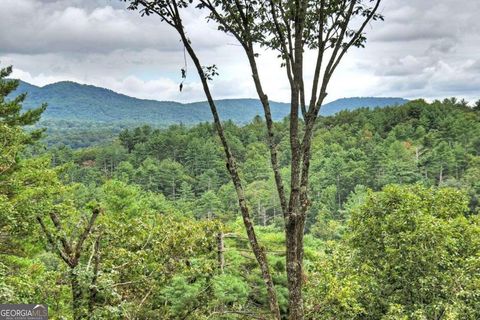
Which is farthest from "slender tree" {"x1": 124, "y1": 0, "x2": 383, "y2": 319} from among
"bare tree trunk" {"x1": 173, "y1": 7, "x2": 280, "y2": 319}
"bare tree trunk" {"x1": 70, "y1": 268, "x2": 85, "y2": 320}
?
"bare tree trunk" {"x1": 70, "y1": 268, "x2": 85, "y2": 320}

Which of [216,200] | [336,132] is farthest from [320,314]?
[336,132]

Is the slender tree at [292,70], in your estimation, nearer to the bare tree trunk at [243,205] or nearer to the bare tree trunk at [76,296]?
the bare tree trunk at [243,205]

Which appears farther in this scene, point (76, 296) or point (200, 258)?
point (200, 258)

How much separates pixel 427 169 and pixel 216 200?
108 feet

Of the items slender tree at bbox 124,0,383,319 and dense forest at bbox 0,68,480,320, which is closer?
slender tree at bbox 124,0,383,319

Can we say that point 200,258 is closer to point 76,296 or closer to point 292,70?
point 76,296

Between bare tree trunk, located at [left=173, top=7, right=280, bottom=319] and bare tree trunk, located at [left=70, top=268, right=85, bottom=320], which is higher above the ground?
bare tree trunk, located at [left=173, top=7, right=280, bottom=319]

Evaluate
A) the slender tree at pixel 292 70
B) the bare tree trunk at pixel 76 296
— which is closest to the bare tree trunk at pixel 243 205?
the slender tree at pixel 292 70

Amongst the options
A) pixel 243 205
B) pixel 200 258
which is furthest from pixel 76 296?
pixel 243 205

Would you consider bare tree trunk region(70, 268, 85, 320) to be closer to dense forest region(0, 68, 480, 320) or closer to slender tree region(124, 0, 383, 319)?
dense forest region(0, 68, 480, 320)

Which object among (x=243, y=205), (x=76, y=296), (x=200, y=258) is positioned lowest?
(x=200, y=258)

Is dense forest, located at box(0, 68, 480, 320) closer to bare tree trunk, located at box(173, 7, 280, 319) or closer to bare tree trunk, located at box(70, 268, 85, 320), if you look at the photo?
bare tree trunk, located at box(70, 268, 85, 320)

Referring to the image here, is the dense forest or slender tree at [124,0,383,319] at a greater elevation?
slender tree at [124,0,383,319]

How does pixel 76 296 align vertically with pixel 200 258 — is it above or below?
above
